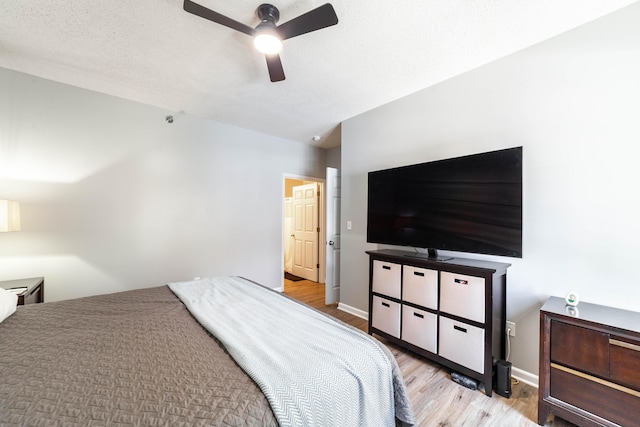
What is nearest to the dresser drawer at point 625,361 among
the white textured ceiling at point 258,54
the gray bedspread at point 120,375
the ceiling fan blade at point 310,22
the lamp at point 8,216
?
the gray bedspread at point 120,375

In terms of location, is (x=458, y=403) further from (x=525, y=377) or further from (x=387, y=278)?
(x=387, y=278)

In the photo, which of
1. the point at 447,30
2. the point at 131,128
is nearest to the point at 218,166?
the point at 131,128

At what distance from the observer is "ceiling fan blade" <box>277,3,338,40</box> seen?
56.7 inches

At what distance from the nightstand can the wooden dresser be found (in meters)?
3.69

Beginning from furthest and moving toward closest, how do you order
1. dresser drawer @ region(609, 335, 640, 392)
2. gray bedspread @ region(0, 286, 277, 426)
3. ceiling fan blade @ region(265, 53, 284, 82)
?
ceiling fan blade @ region(265, 53, 284, 82)
dresser drawer @ region(609, 335, 640, 392)
gray bedspread @ region(0, 286, 277, 426)

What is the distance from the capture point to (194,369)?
98 centimetres

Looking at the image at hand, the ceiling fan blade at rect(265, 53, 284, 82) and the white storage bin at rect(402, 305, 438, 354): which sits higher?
the ceiling fan blade at rect(265, 53, 284, 82)

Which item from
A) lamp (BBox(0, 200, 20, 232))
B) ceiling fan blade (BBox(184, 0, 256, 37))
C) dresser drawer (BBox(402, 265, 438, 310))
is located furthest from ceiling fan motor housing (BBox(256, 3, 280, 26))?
lamp (BBox(0, 200, 20, 232))

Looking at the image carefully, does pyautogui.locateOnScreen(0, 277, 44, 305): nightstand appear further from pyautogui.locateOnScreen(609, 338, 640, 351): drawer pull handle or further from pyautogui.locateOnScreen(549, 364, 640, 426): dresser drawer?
pyautogui.locateOnScreen(609, 338, 640, 351): drawer pull handle

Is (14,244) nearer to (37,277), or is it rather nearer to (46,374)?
(37,277)

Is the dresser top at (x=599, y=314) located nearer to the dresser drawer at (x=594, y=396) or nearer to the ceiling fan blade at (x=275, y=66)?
the dresser drawer at (x=594, y=396)

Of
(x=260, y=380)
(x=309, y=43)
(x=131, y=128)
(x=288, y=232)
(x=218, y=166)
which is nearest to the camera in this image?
(x=260, y=380)

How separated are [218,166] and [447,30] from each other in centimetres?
301

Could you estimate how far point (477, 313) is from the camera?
6.15ft
